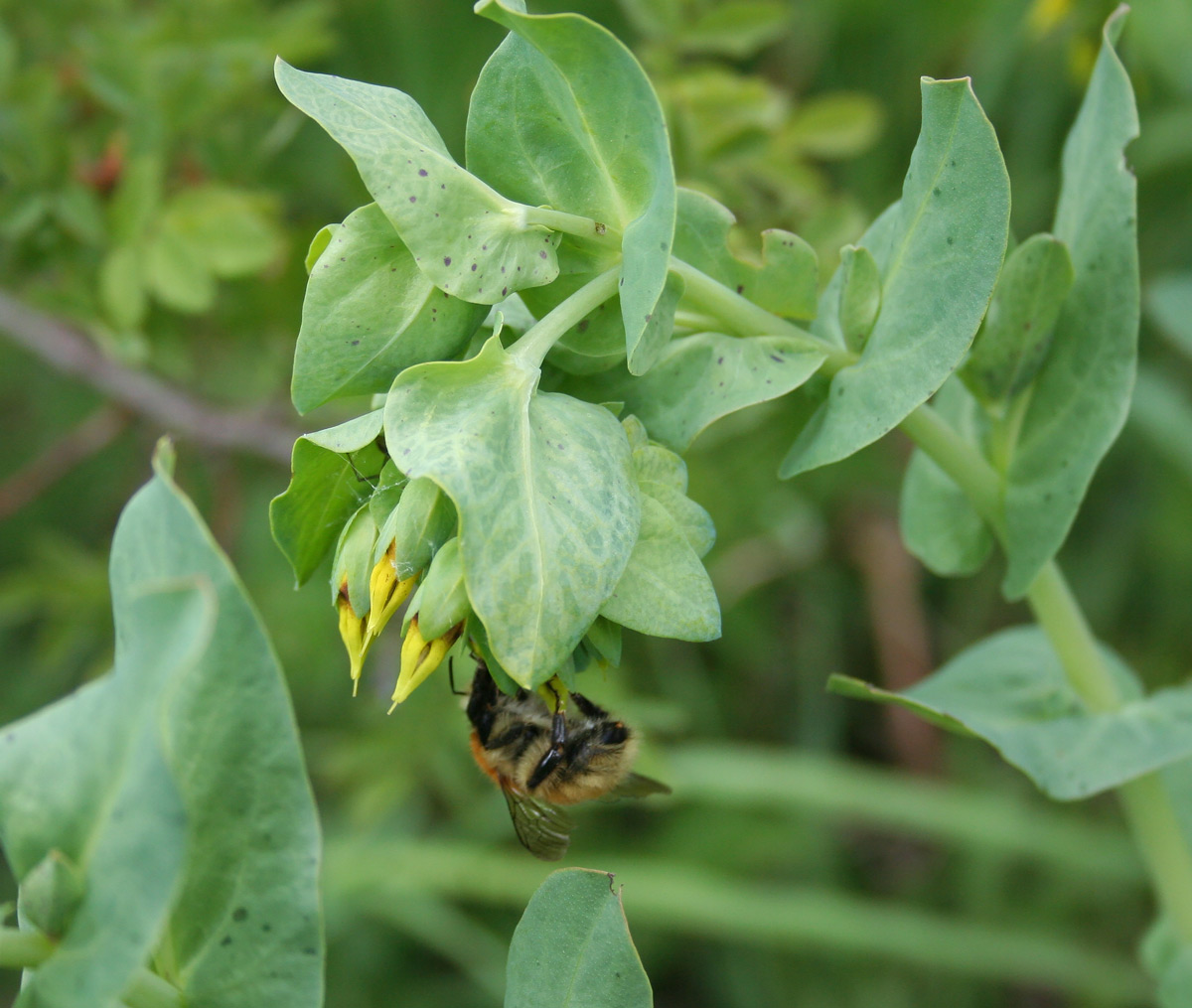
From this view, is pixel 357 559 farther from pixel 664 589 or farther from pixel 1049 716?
pixel 1049 716

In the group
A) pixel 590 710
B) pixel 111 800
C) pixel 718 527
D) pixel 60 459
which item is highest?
pixel 111 800

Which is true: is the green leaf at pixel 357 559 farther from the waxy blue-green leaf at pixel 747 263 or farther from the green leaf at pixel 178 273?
the green leaf at pixel 178 273

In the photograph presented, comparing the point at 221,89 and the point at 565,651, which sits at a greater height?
the point at 565,651

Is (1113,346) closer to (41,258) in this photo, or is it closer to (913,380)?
(913,380)

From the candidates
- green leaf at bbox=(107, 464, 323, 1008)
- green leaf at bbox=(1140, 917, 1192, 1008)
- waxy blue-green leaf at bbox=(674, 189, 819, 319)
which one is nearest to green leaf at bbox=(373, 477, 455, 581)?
green leaf at bbox=(107, 464, 323, 1008)

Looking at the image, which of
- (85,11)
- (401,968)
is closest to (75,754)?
(85,11)

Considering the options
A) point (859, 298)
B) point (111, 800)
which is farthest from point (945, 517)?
point (111, 800)

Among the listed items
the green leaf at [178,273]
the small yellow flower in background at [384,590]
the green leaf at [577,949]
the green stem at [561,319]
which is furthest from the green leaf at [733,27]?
the green leaf at [577,949]
